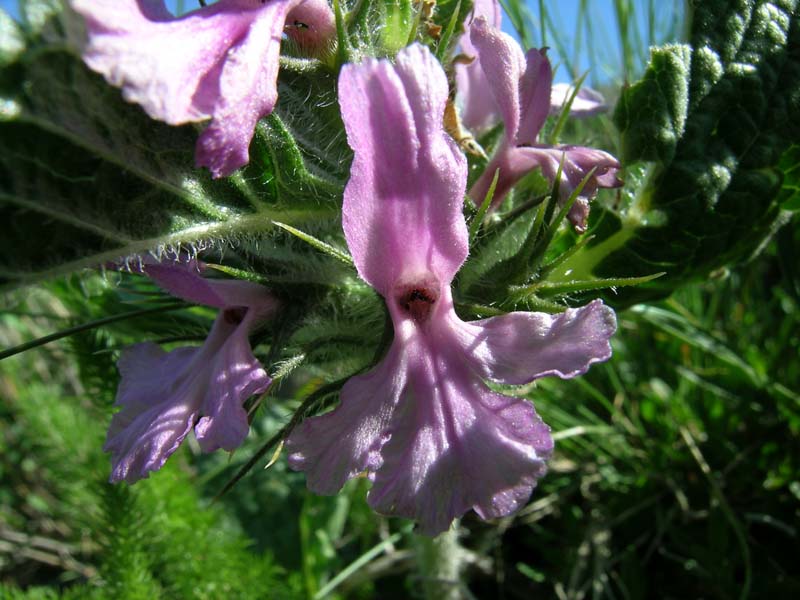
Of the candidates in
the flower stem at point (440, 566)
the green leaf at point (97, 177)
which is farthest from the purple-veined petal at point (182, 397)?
the flower stem at point (440, 566)

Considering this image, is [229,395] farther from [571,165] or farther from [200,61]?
[571,165]

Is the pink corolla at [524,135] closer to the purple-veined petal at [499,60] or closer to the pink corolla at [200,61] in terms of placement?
the purple-veined petal at [499,60]

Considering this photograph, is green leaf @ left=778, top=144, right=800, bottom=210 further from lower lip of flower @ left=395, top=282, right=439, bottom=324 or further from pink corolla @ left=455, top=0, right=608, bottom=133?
lower lip of flower @ left=395, top=282, right=439, bottom=324

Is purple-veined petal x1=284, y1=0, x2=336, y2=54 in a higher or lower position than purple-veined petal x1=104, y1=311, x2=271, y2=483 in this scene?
higher

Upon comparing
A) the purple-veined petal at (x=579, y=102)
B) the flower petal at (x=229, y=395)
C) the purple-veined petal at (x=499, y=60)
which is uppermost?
the purple-veined petal at (x=499, y=60)

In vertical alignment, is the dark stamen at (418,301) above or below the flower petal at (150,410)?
above

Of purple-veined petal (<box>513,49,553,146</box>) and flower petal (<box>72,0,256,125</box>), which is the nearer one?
flower petal (<box>72,0,256,125</box>)

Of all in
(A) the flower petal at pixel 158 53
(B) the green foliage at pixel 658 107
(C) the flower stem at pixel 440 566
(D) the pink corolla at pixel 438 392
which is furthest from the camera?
(C) the flower stem at pixel 440 566

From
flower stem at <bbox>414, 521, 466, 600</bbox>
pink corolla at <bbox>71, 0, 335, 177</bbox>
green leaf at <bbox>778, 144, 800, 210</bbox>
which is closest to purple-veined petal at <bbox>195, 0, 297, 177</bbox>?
pink corolla at <bbox>71, 0, 335, 177</bbox>

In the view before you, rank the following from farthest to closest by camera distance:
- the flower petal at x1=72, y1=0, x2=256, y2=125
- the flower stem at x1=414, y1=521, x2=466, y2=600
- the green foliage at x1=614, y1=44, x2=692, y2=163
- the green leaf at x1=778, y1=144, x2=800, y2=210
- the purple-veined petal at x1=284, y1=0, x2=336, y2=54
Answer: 1. the flower stem at x1=414, y1=521, x2=466, y2=600
2. the green leaf at x1=778, y1=144, x2=800, y2=210
3. the green foliage at x1=614, y1=44, x2=692, y2=163
4. the purple-veined petal at x1=284, y1=0, x2=336, y2=54
5. the flower petal at x1=72, y1=0, x2=256, y2=125
